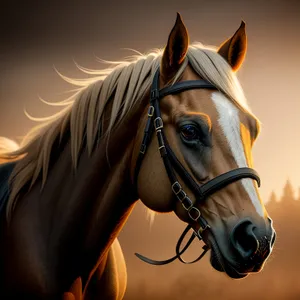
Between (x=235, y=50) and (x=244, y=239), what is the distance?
20.1 inches

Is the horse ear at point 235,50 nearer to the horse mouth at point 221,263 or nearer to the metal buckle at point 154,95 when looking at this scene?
the metal buckle at point 154,95

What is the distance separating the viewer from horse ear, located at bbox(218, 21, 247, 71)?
1176 mm

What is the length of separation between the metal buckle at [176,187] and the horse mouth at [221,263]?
0.43 feet

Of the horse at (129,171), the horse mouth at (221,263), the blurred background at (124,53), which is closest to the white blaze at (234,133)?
the horse at (129,171)

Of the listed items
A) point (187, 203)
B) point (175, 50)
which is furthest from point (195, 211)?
point (175, 50)

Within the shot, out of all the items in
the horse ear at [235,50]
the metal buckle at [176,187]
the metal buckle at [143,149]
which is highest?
the horse ear at [235,50]

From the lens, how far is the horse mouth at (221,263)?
→ 0.94 meters

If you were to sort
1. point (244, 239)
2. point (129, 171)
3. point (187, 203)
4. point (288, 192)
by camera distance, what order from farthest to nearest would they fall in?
point (288, 192) → point (129, 171) → point (187, 203) → point (244, 239)

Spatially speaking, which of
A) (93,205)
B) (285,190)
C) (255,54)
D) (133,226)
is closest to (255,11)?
(255,54)

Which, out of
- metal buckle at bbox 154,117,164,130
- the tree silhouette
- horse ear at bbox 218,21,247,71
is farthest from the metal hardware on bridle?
the tree silhouette

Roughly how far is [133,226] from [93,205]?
1509mm

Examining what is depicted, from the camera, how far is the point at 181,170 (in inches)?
40.6

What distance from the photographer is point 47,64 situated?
262cm

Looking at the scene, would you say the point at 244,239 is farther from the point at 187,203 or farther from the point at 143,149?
the point at 143,149
